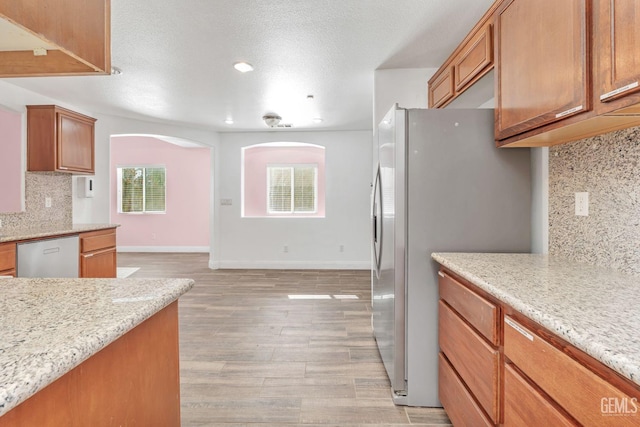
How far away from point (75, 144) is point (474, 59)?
12.8 ft

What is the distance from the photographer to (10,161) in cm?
324

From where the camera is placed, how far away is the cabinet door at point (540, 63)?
118cm

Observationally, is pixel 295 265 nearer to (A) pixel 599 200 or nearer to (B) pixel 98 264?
(B) pixel 98 264

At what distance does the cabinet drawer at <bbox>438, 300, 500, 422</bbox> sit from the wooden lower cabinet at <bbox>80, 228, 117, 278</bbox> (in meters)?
3.20

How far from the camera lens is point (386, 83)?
3068 mm

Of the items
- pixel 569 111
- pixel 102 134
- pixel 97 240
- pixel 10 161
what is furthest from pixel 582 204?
pixel 102 134

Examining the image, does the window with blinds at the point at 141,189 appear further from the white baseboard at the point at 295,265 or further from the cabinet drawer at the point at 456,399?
the cabinet drawer at the point at 456,399

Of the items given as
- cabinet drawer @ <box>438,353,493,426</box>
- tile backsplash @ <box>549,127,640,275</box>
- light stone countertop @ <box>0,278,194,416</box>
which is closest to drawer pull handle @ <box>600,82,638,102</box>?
tile backsplash @ <box>549,127,640,275</box>

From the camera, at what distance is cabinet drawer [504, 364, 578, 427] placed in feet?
3.02

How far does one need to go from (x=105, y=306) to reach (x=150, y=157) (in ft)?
25.2

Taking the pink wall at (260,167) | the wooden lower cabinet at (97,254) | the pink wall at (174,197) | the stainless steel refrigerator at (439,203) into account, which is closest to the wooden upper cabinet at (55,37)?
the stainless steel refrigerator at (439,203)

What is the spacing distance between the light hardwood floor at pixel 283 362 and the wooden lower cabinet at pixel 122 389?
0.88 metres

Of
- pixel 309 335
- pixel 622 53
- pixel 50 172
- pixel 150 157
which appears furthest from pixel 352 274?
pixel 150 157

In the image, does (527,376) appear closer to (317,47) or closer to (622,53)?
(622,53)
